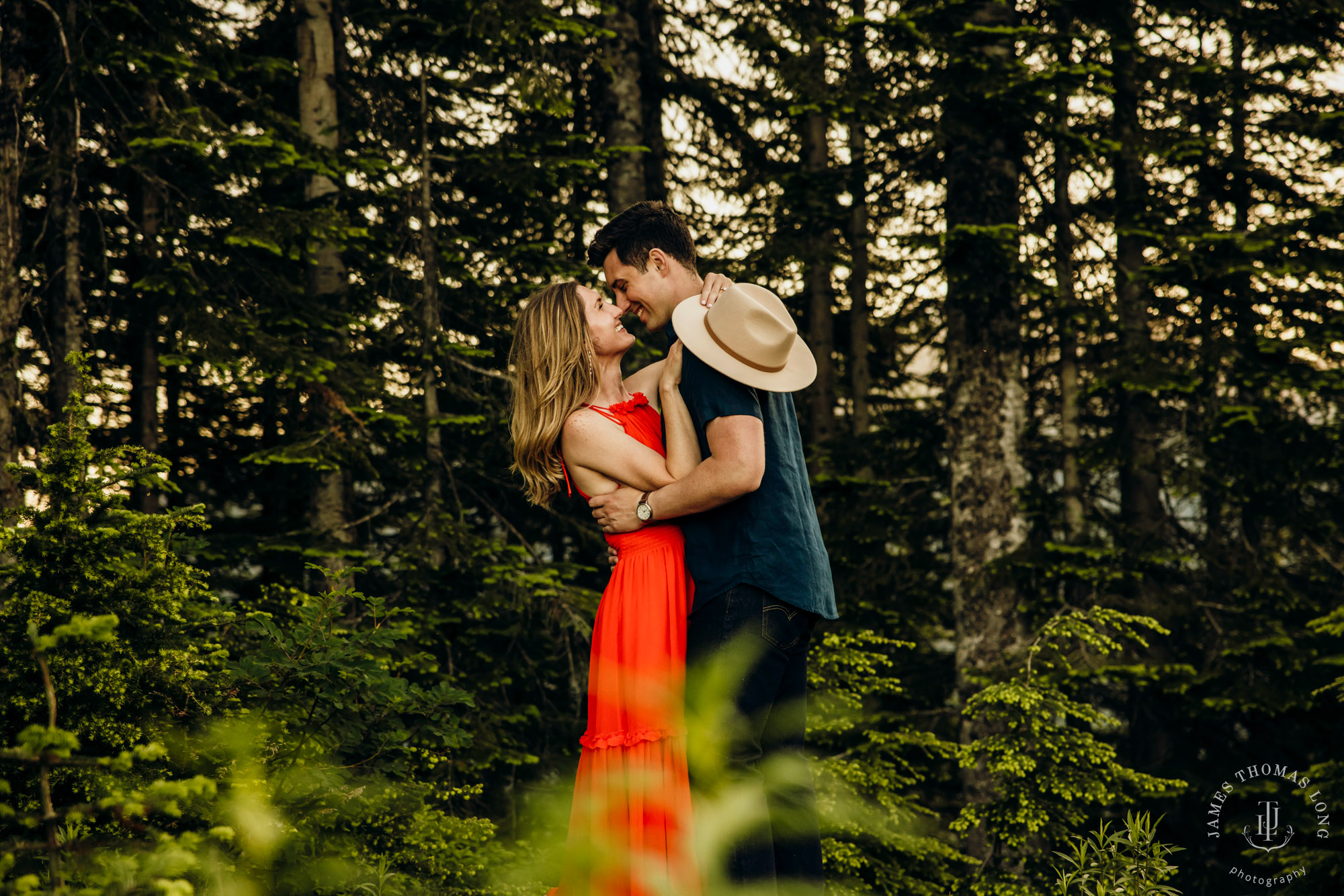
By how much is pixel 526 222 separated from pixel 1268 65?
8.04 meters

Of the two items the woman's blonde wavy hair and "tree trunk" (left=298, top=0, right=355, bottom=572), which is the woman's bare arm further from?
"tree trunk" (left=298, top=0, right=355, bottom=572)

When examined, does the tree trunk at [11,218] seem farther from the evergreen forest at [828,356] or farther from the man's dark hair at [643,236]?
the man's dark hair at [643,236]

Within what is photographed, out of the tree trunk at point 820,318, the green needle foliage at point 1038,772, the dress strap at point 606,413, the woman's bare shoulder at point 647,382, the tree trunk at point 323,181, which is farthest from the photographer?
the tree trunk at point 820,318

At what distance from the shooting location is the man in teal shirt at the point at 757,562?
9.71 ft

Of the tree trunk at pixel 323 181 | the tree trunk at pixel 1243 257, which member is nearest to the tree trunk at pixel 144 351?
the tree trunk at pixel 323 181

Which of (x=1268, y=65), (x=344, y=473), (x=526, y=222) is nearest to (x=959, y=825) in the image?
(x=344, y=473)

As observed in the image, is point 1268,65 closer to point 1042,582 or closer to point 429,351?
point 1042,582

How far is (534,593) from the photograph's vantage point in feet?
27.3

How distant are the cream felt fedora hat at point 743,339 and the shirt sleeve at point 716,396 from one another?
0.16ft

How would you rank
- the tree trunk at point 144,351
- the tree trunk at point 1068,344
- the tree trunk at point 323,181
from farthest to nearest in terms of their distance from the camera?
the tree trunk at point 1068,344 → the tree trunk at point 144,351 → the tree trunk at point 323,181

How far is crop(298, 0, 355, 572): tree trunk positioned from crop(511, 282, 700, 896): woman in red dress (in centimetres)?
567

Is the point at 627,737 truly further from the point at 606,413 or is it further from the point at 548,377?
the point at 548,377

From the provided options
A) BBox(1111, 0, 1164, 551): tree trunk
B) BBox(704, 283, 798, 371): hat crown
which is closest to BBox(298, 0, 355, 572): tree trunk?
BBox(704, 283, 798, 371): hat crown

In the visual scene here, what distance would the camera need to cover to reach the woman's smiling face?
351 centimetres
